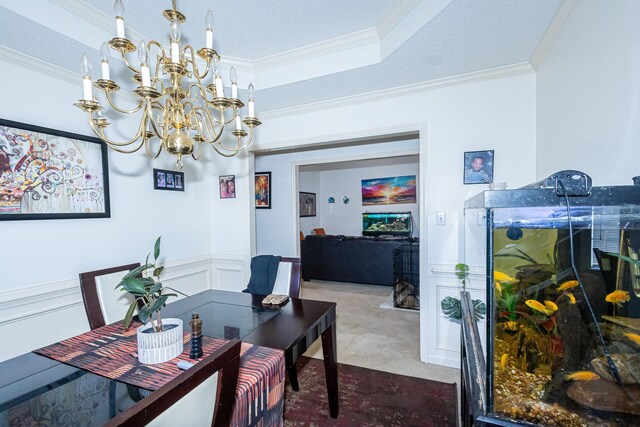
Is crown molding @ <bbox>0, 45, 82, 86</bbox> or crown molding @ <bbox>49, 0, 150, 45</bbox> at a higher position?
crown molding @ <bbox>49, 0, 150, 45</bbox>

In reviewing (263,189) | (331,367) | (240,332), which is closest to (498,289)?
(240,332)

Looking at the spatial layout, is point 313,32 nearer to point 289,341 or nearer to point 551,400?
point 289,341

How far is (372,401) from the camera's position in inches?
76.5

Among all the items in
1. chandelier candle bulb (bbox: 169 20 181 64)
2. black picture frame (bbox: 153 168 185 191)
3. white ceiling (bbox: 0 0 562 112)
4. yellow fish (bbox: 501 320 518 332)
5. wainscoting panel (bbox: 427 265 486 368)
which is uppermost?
white ceiling (bbox: 0 0 562 112)

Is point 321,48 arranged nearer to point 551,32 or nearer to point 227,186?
point 551,32

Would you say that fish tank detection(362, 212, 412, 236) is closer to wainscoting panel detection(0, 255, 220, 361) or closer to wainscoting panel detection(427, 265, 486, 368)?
wainscoting panel detection(427, 265, 486, 368)

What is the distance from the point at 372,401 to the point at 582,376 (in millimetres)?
1523

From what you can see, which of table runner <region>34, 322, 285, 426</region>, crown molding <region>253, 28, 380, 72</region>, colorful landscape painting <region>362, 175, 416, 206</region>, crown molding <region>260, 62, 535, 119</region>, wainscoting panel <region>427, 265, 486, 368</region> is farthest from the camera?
colorful landscape painting <region>362, 175, 416, 206</region>

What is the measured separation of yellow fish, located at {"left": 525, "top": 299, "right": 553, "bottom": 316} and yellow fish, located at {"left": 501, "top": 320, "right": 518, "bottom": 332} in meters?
0.07

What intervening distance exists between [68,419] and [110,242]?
1872 millimetres

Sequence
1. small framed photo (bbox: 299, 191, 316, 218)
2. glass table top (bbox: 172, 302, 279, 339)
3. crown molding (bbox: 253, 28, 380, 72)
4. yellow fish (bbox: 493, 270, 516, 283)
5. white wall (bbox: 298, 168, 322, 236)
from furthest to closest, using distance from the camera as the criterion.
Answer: white wall (bbox: 298, 168, 322, 236), small framed photo (bbox: 299, 191, 316, 218), crown molding (bbox: 253, 28, 380, 72), glass table top (bbox: 172, 302, 279, 339), yellow fish (bbox: 493, 270, 516, 283)

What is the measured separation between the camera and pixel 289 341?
4.23ft

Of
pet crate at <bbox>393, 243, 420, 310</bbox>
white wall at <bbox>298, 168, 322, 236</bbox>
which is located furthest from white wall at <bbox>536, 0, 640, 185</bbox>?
white wall at <bbox>298, 168, 322, 236</bbox>

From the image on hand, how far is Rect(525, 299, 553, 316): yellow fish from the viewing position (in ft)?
2.64
